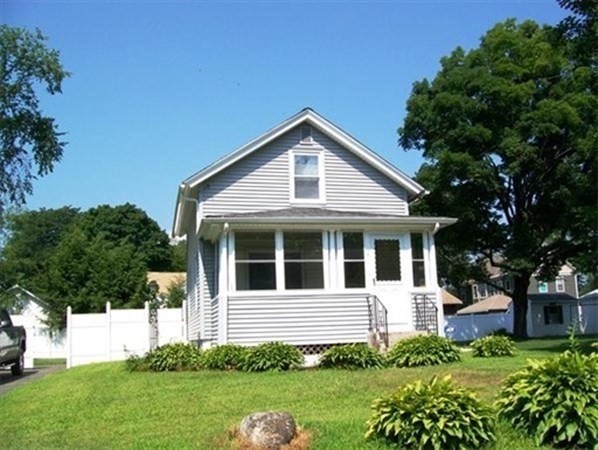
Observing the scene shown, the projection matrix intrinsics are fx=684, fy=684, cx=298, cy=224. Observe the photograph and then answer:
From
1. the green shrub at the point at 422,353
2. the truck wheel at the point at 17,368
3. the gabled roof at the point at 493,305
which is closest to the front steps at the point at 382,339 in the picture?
the green shrub at the point at 422,353

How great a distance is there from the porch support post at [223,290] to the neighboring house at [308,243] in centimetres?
3

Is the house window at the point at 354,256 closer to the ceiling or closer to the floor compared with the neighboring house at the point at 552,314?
closer to the ceiling

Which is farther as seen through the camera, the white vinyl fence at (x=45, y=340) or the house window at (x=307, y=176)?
the white vinyl fence at (x=45, y=340)

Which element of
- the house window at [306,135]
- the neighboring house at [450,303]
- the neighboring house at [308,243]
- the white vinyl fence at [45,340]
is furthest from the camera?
the neighboring house at [450,303]

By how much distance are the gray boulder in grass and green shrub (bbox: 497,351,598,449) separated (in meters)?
2.66

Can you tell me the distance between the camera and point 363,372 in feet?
44.3

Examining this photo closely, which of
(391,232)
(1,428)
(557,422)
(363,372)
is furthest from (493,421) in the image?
(391,232)

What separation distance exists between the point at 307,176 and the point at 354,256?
3.04 metres

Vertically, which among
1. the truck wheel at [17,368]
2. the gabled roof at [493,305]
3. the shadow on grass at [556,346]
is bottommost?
the truck wheel at [17,368]

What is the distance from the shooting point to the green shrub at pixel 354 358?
47.1 feet

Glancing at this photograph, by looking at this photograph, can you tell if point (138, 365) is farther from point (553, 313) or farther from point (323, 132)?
point (553, 313)

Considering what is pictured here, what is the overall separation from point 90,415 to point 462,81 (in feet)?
74.8

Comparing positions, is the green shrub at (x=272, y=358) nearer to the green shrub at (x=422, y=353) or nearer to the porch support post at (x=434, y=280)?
the green shrub at (x=422, y=353)

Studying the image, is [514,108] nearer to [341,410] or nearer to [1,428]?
[341,410]
